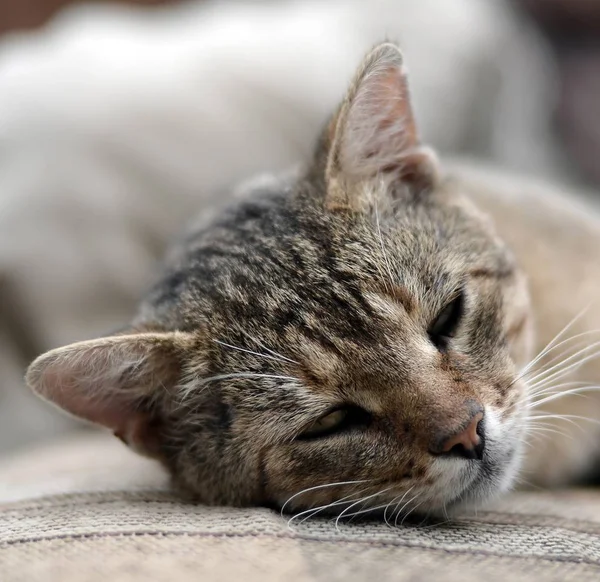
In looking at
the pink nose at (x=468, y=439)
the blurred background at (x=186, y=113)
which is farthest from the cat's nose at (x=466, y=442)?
the blurred background at (x=186, y=113)

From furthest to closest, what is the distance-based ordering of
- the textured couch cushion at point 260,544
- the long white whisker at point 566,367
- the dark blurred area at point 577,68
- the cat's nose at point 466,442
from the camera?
the dark blurred area at point 577,68, the long white whisker at point 566,367, the cat's nose at point 466,442, the textured couch cushion at point 260,544

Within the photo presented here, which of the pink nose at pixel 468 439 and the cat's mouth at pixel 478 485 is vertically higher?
the pink nose at pixel 468 439

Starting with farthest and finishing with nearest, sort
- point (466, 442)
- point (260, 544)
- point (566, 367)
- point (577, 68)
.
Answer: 1. point (577, 68)
2. point (566, 367)
3. point (466, 442)
4. point (260, 544)

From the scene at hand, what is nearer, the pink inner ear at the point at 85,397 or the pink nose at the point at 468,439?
the pink nose at the point at 468,439

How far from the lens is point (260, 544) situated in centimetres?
100

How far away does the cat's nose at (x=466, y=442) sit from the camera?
1147 mm

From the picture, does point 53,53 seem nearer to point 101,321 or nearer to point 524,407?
point 101,321

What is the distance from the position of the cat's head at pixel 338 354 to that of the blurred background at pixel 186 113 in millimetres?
577

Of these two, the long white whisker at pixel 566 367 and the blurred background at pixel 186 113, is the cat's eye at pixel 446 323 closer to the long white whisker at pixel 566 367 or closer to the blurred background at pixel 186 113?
the long white whisker at pixel 566 367

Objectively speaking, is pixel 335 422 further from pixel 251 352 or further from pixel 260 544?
pixel 260 544

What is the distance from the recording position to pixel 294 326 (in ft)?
4.11

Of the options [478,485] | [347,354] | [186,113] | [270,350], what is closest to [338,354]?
[347,354]

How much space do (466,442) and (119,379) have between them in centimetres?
70

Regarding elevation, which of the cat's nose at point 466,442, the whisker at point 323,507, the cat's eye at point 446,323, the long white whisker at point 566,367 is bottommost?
the whisker at point 323,507
